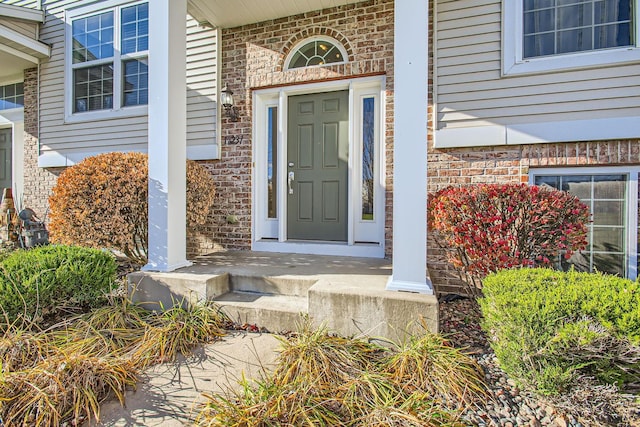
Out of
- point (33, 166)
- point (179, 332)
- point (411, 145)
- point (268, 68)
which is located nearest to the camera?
point (179, 332)

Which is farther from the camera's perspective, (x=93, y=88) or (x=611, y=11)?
(x=93, y=88)

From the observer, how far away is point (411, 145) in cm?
254

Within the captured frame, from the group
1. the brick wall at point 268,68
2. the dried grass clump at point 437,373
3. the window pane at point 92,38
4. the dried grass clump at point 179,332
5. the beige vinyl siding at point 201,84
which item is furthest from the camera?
the window pane at point 92,38

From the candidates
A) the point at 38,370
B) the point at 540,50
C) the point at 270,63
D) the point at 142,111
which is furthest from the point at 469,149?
the point at 142,111

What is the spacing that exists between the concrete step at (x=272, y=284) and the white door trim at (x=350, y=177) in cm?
130

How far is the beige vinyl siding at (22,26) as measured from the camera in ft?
16.9

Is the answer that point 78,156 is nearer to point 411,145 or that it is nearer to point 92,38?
point 92,38

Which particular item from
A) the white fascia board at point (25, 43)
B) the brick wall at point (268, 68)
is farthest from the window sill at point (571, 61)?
the white fascia board at point (25, 43)

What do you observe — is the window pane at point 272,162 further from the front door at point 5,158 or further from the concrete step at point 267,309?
the front door at point 5,158

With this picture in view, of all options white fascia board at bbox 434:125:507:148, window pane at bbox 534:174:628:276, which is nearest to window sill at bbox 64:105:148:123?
white fascia board at bbox 434:125:507:148

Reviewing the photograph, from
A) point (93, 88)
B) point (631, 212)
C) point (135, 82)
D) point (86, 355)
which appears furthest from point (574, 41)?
point (93, 88)

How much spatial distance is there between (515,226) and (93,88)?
6.26 meters

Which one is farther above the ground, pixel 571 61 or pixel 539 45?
pixel 539 45

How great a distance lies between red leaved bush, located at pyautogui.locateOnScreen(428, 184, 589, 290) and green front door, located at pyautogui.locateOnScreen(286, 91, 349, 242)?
177 centimetres
